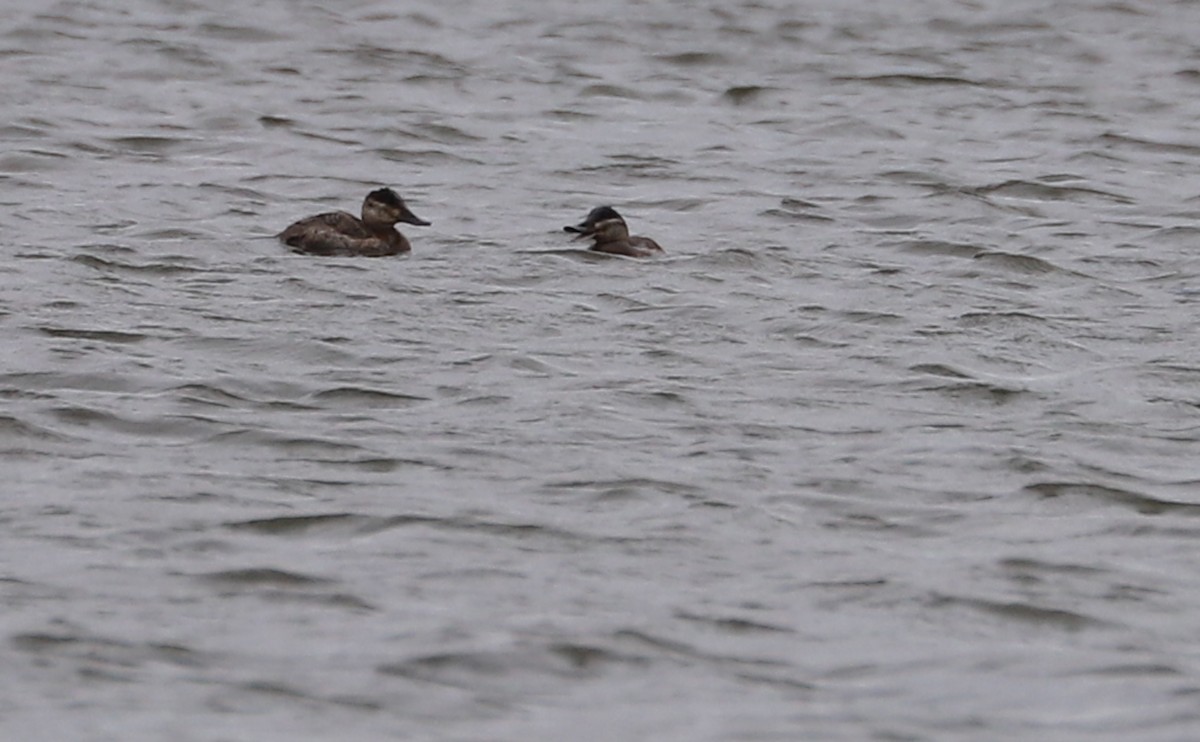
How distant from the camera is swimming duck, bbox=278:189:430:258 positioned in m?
12.7

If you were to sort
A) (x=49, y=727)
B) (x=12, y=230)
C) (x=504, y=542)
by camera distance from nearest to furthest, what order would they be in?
(x=49, y=727) → (x=504, y=542) → (x=12, y=230)

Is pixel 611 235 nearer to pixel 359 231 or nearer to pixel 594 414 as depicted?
pixel 359 231

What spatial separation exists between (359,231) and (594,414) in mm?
3376

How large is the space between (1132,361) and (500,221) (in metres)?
4.16

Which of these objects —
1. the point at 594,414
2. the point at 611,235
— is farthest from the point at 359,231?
the point at 594,414

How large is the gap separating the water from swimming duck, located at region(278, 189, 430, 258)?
0.94 ft

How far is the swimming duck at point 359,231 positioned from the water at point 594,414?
29 centimetres

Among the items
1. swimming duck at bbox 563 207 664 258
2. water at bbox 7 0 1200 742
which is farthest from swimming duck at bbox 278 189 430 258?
swimming duck at bbox 563 207 664 258

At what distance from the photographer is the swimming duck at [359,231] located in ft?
41.7

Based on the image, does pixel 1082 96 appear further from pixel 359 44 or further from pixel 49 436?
pixel 49 436

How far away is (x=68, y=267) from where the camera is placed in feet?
39.8

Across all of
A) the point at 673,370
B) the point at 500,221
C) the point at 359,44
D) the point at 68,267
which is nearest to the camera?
the point at 673,370

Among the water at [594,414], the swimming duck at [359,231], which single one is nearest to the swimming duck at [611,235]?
the water at [594,414]

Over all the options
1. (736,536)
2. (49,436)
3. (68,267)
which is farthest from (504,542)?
(68,267)
